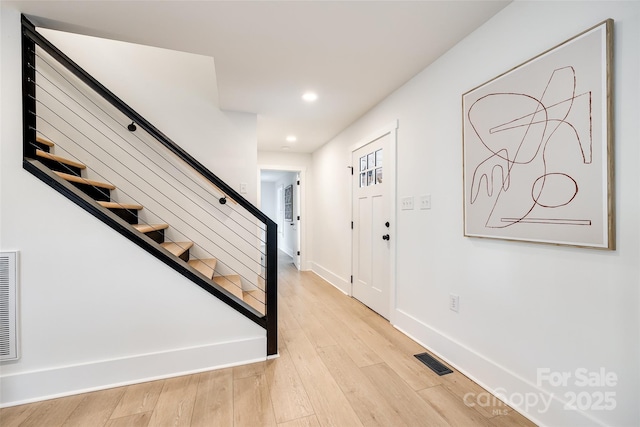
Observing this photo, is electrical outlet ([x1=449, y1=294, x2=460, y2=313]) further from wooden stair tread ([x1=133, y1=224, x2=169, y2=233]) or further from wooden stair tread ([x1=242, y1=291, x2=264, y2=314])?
wooden stair tread ([x1=133, y1=224, x2=169, y2=233])

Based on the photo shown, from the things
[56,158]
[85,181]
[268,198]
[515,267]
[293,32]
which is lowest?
[515,267]

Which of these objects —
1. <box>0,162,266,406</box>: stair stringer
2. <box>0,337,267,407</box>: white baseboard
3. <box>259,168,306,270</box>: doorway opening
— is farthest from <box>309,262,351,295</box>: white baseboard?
<box>0,162,266,406</box>: stair stringer

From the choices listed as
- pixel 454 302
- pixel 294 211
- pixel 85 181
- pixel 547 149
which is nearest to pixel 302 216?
pixel 294 211

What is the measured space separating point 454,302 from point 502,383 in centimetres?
52

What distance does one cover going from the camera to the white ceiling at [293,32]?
156cm

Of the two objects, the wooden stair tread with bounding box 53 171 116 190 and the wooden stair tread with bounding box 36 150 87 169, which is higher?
the wooden stair tread with bounding box 36 150 87 169

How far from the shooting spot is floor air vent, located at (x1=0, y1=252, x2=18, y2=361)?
1577mm

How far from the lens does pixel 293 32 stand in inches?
69.4

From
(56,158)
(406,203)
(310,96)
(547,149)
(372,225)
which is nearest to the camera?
(547,149)

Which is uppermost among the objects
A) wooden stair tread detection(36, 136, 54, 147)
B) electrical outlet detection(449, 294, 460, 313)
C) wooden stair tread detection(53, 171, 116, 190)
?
wooden stair tread detection(36, 136, 54, 147)

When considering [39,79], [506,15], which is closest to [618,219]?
[506,15]

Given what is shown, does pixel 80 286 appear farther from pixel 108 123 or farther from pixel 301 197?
pixel 301 197

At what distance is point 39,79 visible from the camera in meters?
2.47

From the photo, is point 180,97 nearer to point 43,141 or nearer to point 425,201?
point 43,141
